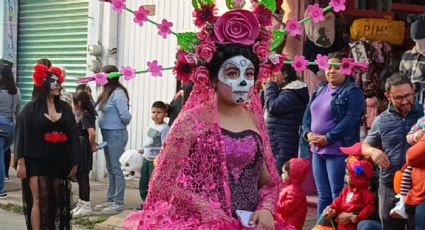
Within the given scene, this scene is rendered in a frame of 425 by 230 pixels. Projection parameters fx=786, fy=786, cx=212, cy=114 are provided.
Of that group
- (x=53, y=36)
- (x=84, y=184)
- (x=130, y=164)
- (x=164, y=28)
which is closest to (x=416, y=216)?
(x=164, y=28)

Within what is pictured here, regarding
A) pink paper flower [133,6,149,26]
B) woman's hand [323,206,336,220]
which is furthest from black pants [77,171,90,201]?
pink paper flower [133,6,149,26]

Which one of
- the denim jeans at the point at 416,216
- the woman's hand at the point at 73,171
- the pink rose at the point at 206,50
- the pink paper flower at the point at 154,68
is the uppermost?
the pink rose at the point at 206,50

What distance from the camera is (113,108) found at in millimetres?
9445

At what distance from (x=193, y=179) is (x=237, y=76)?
0.66 meters

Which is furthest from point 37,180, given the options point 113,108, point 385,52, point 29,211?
point 385,52

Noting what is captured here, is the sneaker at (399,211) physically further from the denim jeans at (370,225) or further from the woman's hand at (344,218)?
the woman's hand at (344,218)

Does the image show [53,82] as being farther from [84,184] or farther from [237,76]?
[237,76]

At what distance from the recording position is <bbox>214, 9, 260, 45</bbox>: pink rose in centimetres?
446

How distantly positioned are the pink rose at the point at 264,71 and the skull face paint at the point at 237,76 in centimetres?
20

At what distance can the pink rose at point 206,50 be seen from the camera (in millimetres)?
4465

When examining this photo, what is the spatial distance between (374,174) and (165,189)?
10.6 feet

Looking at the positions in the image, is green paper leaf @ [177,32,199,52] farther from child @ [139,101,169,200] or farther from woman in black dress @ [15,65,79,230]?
child @ [139,101,169,200]

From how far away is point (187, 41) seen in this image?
4.64 m

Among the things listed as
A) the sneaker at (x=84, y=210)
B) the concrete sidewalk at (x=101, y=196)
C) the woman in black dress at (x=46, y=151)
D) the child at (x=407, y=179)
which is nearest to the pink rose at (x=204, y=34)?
the child at (x=407, y=179)
